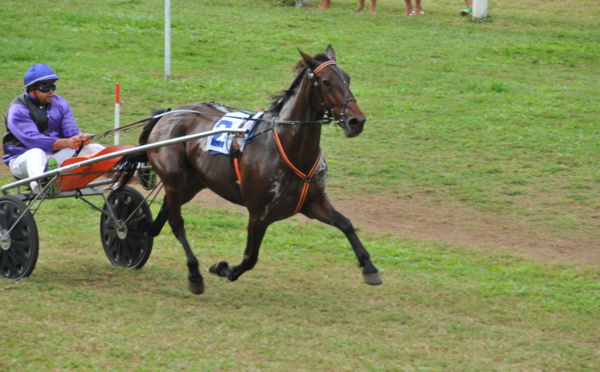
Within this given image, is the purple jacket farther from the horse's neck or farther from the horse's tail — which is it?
the horse's neck

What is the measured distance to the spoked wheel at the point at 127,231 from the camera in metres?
8.03

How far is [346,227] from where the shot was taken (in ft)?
22.6

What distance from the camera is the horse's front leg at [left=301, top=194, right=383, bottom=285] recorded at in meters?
6.78

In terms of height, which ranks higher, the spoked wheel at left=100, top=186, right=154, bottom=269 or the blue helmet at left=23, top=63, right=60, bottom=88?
the blue helmet at left=23, top=63, right=60, bottom=88

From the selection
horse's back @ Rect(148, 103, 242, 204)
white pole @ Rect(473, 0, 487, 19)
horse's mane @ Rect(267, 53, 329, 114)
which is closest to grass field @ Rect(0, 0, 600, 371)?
white pole @ Rect(473, 0, 487, 19)

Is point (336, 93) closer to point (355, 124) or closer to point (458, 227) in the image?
Result: point (355, 124)

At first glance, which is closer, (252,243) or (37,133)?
(252,243)

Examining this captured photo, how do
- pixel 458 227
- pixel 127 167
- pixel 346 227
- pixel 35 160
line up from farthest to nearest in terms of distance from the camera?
pixel 458 227, pixel 127 167, pixel 35 160, pixel 346 227

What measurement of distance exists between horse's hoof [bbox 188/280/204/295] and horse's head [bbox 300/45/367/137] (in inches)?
76.4

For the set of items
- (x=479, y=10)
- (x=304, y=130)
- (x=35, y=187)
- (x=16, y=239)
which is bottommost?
(x=16, y=239)

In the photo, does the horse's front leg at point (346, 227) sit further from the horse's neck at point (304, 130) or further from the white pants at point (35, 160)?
the white pants at point (35, 160)

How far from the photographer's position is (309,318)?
268 inches

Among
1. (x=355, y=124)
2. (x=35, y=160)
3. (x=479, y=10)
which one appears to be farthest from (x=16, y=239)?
(x=479, y=10)

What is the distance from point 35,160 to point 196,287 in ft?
6.32
